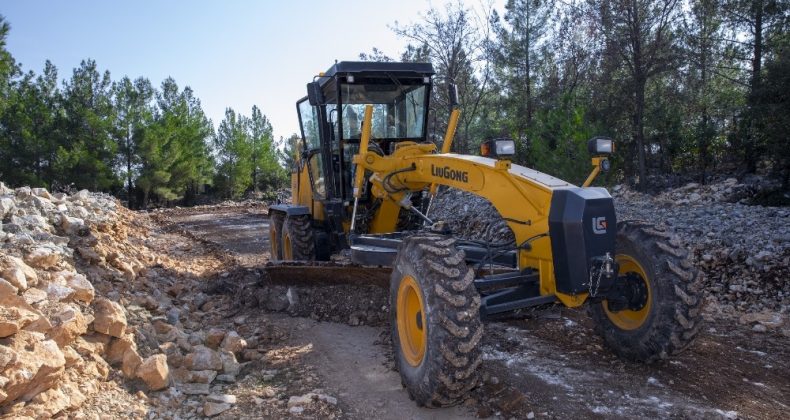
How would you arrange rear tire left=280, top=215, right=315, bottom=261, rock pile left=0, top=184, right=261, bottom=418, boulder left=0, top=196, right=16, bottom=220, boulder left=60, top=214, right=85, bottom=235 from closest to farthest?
rock pile left=0, top=184, right=261, bottom=418
boulder left=0, top=196, right=16, bottom=220
boulder left=60, top=214, right=85, bottom=235
rear tire left=280, top=215, right=315, bottom=261

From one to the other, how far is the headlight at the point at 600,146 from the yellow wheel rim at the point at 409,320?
5.89 feet

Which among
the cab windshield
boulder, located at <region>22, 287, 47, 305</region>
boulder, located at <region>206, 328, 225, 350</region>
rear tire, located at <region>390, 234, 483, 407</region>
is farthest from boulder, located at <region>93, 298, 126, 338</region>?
the cab windshield

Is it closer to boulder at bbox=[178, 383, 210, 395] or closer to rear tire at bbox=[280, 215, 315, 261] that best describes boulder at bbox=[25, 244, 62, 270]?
boulder at bbox=[178, 383, 210, 395]

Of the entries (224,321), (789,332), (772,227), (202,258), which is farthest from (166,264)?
(772,227)

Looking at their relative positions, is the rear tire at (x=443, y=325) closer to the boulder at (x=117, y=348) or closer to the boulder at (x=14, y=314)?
the boulder at (x=117, y=348)

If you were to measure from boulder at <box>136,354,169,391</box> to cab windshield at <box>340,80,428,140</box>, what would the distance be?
150 inches

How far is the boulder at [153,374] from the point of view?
3.96 meters

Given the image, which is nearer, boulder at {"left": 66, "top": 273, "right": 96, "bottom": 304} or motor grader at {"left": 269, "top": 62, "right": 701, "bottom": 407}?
motor grader at {"left": 269, "top": 62, "right": 701, "bottom": 407}

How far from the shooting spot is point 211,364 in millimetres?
4531

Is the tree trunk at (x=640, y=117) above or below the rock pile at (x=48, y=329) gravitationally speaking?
above

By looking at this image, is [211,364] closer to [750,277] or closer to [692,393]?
[692,393]

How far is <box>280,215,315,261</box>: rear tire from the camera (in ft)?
25.4

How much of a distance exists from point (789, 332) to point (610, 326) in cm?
220

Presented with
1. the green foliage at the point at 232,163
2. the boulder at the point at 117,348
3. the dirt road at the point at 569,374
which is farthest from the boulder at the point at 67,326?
the green foliage at the point at 232,163
